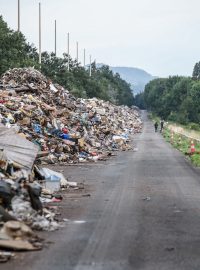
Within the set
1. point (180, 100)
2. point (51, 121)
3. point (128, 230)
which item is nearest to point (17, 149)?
point (128, 230)

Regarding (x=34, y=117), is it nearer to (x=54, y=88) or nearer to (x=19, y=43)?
(x=54, y=88)

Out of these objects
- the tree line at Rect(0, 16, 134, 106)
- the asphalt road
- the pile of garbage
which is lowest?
the asphalt road

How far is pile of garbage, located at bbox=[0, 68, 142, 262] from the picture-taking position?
897 centimetres

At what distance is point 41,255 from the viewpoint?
23.9ft

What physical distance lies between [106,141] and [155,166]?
10799mm

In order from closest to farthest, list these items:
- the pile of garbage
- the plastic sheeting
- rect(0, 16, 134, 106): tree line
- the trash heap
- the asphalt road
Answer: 1. the asphalt road
2. the pile of garbage
3. the plastic sheeting
4. the trash heap
5. rect(0, 16, 134, 106): tree line

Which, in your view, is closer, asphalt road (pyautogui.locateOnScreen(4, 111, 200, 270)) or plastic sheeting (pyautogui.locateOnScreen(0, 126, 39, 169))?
asphalt road (pyautogui.locateOnScreen(4, 111, 200, 270))

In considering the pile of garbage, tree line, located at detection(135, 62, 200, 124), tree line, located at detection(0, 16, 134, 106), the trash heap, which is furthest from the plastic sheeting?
tree line, located at detection(135, 62, 200, 124)

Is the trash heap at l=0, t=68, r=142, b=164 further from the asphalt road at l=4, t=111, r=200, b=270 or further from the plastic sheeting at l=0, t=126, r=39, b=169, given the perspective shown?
the asphalt road at l=4, t=111, r=200, b=270

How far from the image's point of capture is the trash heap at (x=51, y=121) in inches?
883

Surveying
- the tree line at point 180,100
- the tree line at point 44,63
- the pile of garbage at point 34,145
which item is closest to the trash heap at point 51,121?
the pile of garbage at point 34,145

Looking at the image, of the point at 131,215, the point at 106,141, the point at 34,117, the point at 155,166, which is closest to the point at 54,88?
the point at 106,141

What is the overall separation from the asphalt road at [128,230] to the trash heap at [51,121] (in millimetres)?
4697

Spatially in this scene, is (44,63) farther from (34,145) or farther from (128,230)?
(128,230)
